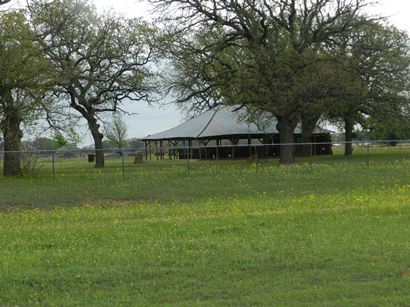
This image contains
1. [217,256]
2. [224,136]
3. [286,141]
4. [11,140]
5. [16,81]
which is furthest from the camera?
[224,136]

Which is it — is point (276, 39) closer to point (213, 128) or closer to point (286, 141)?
point (286, 141)

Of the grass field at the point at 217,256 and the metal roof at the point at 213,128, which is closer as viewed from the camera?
the grass field at the point at 217,256

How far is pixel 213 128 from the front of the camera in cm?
5862

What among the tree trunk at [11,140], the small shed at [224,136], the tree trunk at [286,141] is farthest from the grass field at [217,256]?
the small shed at [224,136]

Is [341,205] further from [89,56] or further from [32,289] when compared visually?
[89,56]

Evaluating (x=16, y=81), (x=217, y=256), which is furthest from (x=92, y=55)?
(x=217, y=256)

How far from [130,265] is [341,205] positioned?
339 inches

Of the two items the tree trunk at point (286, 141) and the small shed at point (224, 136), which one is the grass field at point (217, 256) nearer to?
the tree trunk at point (286, 141)

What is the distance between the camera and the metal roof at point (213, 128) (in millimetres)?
56566

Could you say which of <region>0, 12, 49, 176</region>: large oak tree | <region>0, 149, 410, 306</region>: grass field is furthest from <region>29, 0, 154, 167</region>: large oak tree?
<region>0, 149, 410, 306</region>: grass field

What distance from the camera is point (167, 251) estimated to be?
8852 mm

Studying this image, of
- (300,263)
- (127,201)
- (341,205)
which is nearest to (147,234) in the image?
(300,263)

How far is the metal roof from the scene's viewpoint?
56566mm

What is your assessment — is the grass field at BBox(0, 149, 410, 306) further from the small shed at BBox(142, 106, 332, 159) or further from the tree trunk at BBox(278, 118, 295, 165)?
the small shed at BBox(142, 106, 332, 159)
